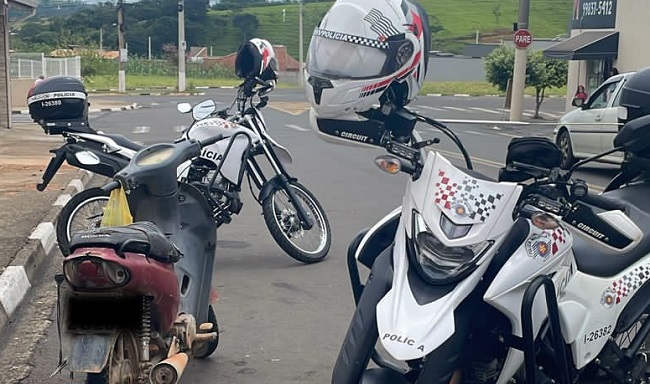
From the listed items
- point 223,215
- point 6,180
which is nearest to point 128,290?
point 223,215

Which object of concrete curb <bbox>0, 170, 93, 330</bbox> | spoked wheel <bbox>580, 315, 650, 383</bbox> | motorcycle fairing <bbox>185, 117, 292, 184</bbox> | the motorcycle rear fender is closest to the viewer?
spoked wheel <bbox>580, 315, 650, 383</bbox>

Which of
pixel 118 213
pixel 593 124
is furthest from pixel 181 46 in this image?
pixel 118 213

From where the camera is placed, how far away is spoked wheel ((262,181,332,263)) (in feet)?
26.5

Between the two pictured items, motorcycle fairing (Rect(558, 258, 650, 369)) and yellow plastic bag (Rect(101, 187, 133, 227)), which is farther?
yellow plastic bag (Rect(101, 187, 133, 227))

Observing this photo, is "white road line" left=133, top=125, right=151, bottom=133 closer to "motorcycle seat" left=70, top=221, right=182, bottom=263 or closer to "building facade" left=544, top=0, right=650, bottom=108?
"building facade" left=544, top=0, right=650, bottom=108

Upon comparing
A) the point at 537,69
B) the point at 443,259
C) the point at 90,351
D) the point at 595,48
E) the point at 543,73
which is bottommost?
the point at 543,73

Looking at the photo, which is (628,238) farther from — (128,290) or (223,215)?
(223,215)

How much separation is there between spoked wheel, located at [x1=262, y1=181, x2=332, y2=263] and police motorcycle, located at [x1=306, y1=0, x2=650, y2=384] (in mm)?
3900

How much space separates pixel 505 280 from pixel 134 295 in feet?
4.70

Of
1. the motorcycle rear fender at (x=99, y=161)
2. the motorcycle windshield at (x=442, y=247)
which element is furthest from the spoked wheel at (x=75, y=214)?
the motorcycle windshield at (x=442, y=247)

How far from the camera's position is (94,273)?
11.8 ft

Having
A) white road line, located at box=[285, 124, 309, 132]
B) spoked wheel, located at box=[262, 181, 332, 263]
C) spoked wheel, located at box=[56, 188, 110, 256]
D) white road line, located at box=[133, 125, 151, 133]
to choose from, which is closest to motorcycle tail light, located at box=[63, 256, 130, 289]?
spoked wheel, located at box=[56, 188, 110, 256]

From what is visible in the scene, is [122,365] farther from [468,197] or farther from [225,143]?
[225,143]

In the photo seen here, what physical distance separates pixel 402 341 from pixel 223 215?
4088 millimetres
